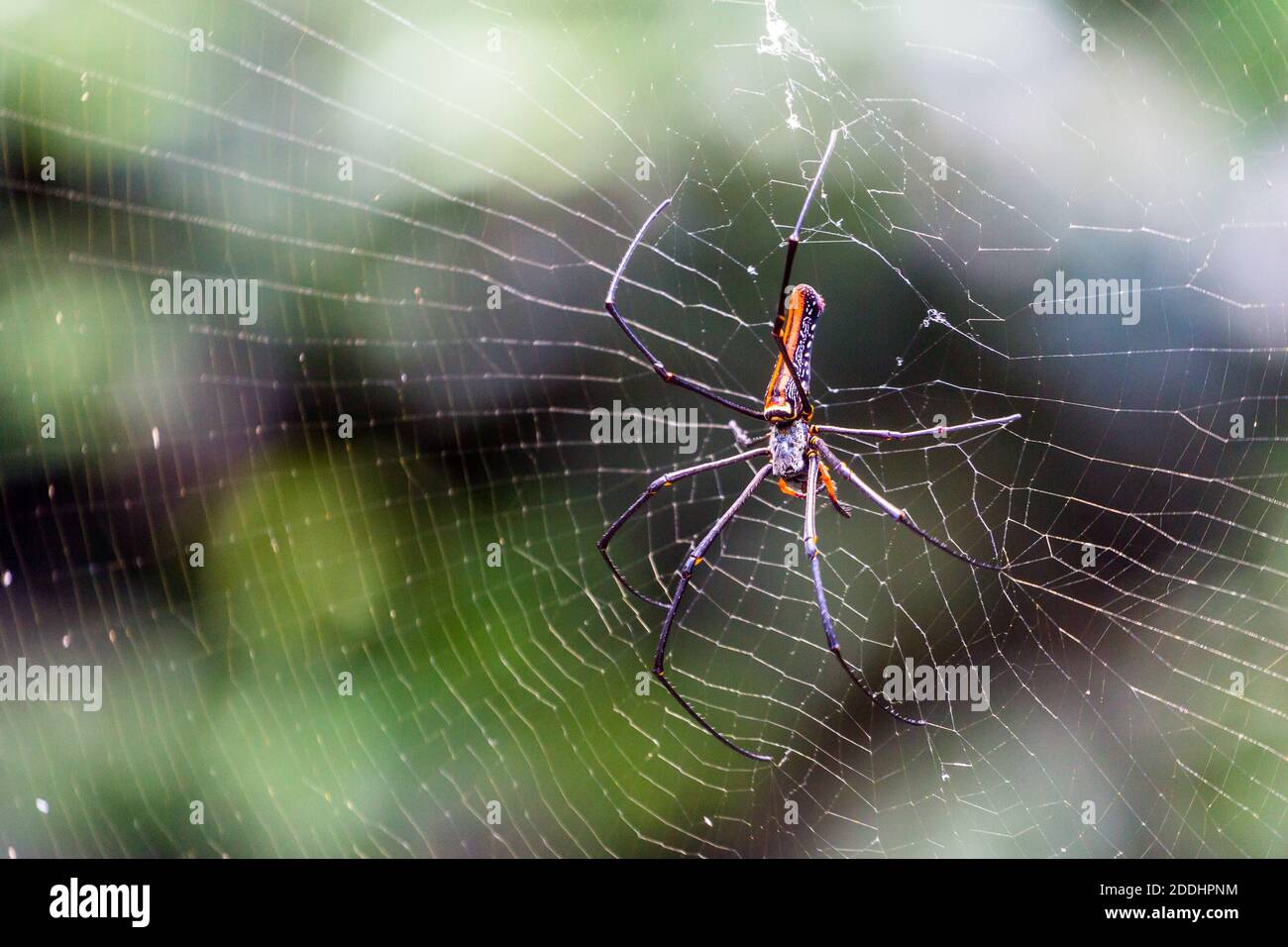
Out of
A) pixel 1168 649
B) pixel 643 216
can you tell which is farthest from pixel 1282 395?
pixel 643 216

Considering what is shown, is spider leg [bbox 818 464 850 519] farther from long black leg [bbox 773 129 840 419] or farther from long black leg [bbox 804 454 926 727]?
long black leg [bbox 773 129 840 419]

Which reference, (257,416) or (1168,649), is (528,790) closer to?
(257,416)

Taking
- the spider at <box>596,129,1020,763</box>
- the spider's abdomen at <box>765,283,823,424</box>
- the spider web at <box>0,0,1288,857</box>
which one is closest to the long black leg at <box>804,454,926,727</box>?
the spider at <box>596,129,1020,763</box>

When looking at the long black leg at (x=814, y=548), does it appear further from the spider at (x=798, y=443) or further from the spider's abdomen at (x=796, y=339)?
the spider's abdomen at (x=796, y=339)

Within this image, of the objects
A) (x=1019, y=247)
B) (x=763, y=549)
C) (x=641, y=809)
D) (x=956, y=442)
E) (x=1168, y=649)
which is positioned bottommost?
(x=641, y=809)

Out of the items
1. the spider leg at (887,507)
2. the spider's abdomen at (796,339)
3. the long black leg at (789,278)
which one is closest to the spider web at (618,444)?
the spider leg at (887,507)
